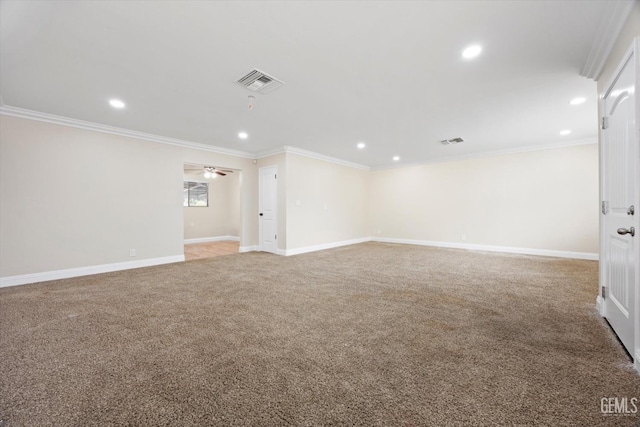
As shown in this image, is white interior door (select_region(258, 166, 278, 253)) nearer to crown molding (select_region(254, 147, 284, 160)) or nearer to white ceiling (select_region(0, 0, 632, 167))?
crown molding (select_region(254, 147, 284, 160))

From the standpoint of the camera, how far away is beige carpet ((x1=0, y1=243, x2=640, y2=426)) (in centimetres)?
131

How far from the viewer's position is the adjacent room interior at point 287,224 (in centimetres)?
149

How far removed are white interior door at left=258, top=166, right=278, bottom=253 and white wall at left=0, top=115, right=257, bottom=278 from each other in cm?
170

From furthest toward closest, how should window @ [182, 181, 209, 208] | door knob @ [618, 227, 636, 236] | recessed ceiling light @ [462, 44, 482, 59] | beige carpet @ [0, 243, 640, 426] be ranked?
window @ [182, 181, 209, 208]
recessed ceiling light @ [462, 44, 482, 59]
door knob @ [618, 227, 636, 236]
beige carpet @ [0, 243, 640, 426]

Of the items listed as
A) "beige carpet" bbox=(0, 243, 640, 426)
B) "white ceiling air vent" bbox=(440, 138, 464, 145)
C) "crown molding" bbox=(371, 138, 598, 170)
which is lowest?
"beige carpet" bbox=(0, 243, 640, 426)

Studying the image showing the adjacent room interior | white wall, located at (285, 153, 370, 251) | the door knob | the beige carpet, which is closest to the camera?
the beige carpet

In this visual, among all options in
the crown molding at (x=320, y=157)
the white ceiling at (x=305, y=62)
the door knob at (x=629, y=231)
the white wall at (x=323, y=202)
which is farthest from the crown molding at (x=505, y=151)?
the door knob at (x=629, y=231)

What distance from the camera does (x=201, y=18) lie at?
1.95 m

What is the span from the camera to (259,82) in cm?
290

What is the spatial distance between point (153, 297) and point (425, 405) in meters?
3.14

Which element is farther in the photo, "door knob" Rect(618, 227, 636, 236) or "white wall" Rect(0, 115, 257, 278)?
"white wall" Rect(0, 115, 257, 278)

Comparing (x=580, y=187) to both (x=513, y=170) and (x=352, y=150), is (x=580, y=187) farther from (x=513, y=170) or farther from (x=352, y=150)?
(x=352, y=150)

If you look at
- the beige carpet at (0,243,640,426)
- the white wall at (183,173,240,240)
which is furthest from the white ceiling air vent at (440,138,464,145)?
the white wall at (183,173,240,240)

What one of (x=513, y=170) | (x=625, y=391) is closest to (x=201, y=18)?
(x=625, y=391)
